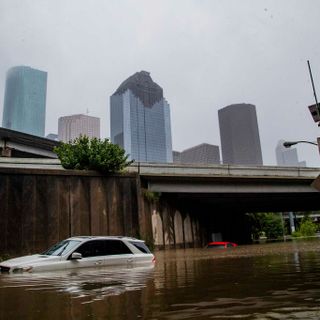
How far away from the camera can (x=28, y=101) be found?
18025 centimetres

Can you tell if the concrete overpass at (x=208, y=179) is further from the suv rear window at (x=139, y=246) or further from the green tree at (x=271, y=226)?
the green tree at (x=271, y=226)

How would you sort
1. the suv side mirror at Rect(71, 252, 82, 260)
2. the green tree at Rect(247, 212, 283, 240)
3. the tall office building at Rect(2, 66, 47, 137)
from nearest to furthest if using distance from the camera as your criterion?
the suv side mirror at Rect(71, 252, 82, 260), the green tree at Rect(247, 212, 283, 240), the tall office building at Rect(2, 66, 47, 137)

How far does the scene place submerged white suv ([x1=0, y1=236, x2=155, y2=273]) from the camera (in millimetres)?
10227

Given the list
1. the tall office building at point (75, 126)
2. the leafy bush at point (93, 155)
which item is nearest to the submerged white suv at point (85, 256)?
the leafy bush at point (93, 155)

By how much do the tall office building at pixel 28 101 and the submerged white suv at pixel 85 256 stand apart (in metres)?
174

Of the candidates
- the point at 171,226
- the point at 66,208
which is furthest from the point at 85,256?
the point at 171,226

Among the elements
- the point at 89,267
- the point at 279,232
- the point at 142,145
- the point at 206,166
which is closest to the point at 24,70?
the point at 142,145

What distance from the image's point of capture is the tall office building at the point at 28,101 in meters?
179

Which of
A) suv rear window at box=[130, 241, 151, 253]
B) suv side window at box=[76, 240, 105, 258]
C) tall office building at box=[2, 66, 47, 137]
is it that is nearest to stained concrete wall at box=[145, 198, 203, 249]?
suv rear window at box=[130, 241, 151, 253]

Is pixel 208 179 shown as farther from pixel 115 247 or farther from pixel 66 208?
pixel 115 247

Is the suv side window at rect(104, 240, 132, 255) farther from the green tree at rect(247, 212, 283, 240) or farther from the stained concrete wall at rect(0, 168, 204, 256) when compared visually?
the green tree at rect(247, 212, 283, 240)

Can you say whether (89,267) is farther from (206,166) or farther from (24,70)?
(24,70)

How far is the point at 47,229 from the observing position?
2269 centimetres

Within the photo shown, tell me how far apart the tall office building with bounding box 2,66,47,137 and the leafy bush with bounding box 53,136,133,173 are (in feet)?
519
